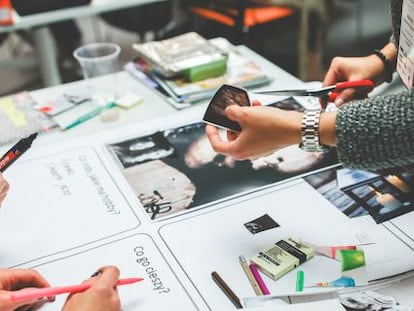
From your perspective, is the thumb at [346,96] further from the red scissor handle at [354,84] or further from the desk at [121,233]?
the desk at [121,233]

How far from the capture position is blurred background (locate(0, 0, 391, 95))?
2684 mm

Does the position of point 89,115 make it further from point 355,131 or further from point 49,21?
point 49,21

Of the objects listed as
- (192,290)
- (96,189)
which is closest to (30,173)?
(96,189)

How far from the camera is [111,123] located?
1201 millimetres

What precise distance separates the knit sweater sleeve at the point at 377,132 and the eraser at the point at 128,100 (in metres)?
0.64

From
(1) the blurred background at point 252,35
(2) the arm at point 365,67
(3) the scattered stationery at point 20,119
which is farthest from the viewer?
(1) the blurred background at point 252,35

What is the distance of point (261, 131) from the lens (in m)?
0.79

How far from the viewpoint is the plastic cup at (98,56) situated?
132cm

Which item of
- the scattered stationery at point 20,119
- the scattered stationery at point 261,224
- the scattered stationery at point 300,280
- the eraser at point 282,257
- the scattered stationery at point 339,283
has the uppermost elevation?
the scattered stationery at point 20,119

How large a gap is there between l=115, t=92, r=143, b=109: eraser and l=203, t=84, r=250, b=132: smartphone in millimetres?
414

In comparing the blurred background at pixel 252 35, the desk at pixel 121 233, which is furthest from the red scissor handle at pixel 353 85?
the blurred background at pixel 252 35

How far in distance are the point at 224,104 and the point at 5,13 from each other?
1.32m

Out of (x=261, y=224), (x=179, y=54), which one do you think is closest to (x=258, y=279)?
(x=261, y=224)

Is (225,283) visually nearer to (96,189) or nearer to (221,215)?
(221,215)
